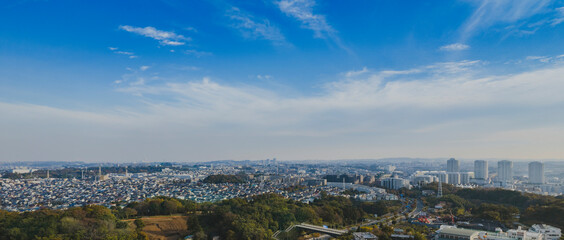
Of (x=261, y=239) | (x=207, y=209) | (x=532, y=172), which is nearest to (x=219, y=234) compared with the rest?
(x=261, y=239)

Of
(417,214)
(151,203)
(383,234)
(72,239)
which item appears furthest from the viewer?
(417,214)

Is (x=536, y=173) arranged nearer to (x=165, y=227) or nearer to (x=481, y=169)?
(x=481, y=169)

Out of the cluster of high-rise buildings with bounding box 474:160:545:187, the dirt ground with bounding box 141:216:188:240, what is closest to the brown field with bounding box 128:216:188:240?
the dirt ground with bounding box 141:216:188:240

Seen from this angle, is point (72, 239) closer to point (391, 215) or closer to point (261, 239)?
point (261, 239)

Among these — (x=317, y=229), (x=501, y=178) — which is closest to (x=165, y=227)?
(x=317, y=229)

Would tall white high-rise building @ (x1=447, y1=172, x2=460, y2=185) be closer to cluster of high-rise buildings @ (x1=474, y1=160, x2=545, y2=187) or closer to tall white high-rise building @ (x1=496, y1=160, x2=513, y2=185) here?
cluster of high-rise buildings @ (x1=474, y1=160, x2=545, y2=187)

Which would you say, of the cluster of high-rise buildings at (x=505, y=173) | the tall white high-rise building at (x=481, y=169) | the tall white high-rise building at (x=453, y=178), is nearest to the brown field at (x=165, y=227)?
the cluster of high-rise buildings at (x=505, y=173)
